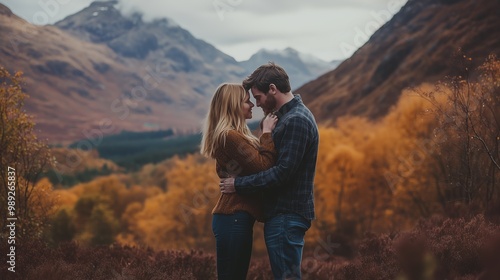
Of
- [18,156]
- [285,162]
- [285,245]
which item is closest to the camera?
[285,162]

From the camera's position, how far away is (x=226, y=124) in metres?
4.51

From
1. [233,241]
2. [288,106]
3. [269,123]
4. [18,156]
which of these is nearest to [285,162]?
[269,123]

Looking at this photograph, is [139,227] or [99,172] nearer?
[139,227]

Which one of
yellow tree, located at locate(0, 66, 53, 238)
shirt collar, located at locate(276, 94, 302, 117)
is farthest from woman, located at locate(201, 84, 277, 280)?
yellow tree, located at locate(0, 66, 53, 238)

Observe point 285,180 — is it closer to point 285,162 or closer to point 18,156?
point 285,162

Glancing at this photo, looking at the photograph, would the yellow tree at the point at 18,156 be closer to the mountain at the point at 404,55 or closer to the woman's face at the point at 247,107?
the woman's face at the point at 247,107

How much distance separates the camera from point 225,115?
14.9 ft

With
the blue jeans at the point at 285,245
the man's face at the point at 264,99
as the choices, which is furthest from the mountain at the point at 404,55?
the blue jeans at the point at 285,245

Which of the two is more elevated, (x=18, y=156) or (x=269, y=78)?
(x=269, y=78)

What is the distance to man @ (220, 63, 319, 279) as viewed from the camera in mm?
4266

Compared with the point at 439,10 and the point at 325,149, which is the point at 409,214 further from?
the point at 439,10

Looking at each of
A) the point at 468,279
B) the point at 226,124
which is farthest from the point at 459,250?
the point at 226,124

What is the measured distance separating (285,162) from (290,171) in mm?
94

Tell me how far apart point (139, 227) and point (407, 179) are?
36.0 m
